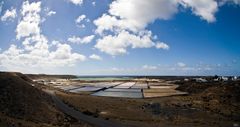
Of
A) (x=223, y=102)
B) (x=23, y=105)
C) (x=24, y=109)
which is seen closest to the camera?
(x=24, y=109)

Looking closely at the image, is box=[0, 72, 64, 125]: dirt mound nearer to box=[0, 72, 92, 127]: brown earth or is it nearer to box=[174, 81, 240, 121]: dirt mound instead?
box=[0, 72, 92, 127]: brown earth

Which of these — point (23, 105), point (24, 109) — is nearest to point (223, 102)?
point (23, 105)

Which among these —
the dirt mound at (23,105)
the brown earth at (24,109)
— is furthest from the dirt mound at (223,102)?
the dirt mound at (23,105)

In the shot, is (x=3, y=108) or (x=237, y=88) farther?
(x=237, y=88)

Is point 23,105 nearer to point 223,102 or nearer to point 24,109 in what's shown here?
point 24,109

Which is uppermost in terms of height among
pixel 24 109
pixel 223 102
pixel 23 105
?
pixel 23 105

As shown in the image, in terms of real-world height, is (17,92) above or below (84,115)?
above

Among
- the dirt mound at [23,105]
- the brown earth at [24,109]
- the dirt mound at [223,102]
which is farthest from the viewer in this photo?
the dirt mound at [223,102]

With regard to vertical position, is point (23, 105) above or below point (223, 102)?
above

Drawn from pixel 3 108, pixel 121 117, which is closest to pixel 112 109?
pixel 121 117

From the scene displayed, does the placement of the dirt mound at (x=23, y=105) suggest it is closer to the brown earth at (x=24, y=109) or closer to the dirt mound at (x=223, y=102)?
the brown earth at (x=24, y=109)

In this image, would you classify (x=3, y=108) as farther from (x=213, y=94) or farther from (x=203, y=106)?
(x=213, y=94)
